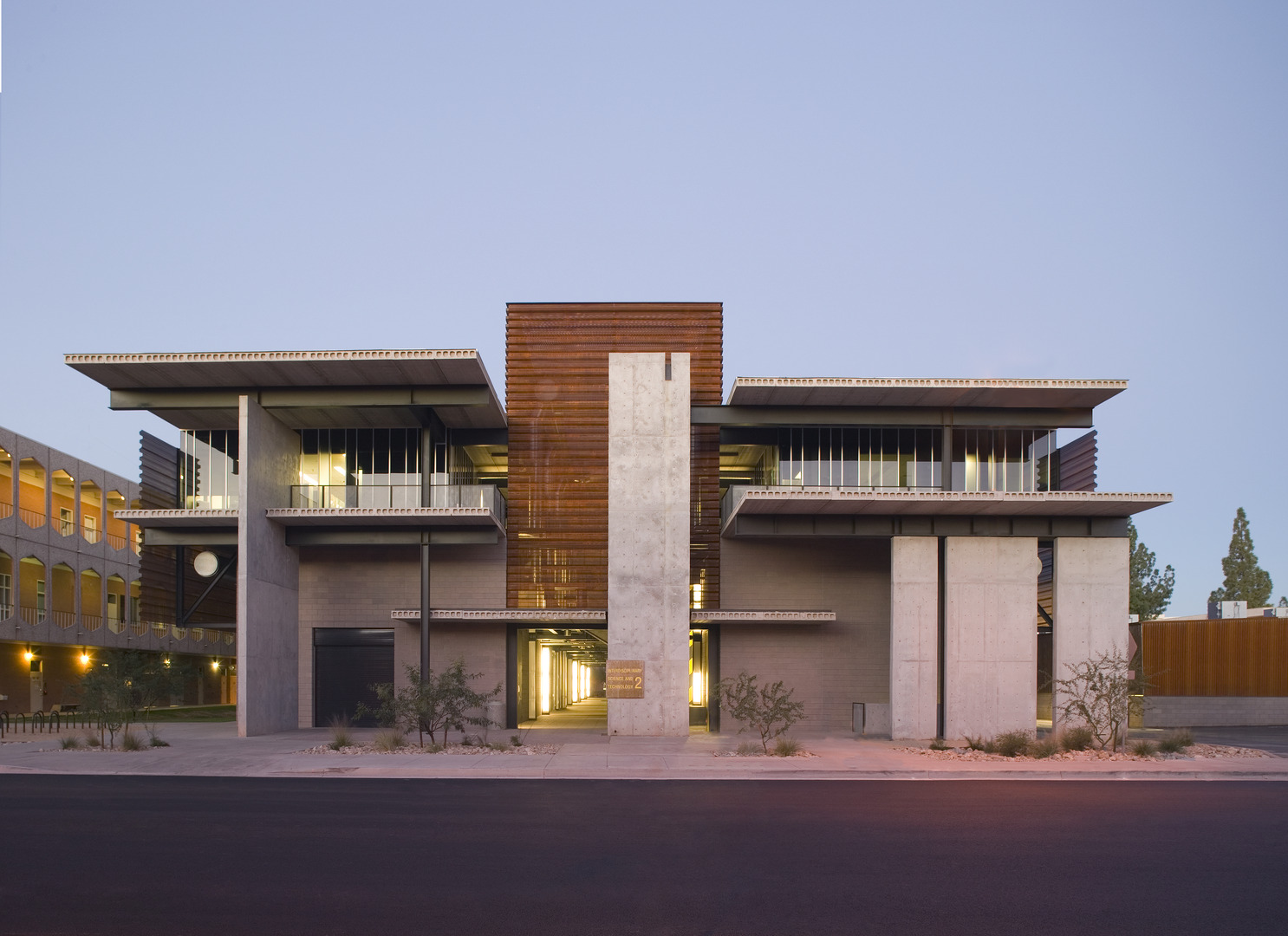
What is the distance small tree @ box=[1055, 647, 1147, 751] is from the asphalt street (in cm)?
749

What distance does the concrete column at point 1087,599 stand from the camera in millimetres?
29734

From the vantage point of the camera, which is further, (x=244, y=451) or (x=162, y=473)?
(x=162, y=473)

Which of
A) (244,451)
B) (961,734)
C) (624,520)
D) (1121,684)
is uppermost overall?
(244,451)

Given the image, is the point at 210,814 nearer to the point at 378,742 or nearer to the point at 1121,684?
the point at 378,742

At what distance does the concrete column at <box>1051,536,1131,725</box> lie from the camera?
97.6 feet

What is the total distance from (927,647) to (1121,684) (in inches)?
210

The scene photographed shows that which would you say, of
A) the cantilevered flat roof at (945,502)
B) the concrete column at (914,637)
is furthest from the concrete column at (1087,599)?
the concrete column at (914,637)

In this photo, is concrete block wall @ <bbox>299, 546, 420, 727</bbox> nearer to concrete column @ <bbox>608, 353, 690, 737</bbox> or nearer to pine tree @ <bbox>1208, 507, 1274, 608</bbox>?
concrete column @ <bbox>608, 353, 690, 737</bbox>

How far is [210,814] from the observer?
14.9m

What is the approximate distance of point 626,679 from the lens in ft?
99.1

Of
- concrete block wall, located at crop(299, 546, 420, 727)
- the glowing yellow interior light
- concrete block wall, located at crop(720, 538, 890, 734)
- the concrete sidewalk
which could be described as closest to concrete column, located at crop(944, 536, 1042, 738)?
concrete block wall, located at crop(720, 538, 890, 734)

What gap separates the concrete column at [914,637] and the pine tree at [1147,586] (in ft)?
123

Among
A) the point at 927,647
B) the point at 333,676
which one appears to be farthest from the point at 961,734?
the point at 333,676

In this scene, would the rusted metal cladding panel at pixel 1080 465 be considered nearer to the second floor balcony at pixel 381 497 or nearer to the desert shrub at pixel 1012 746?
the desert shrub at pixel 1012 746
